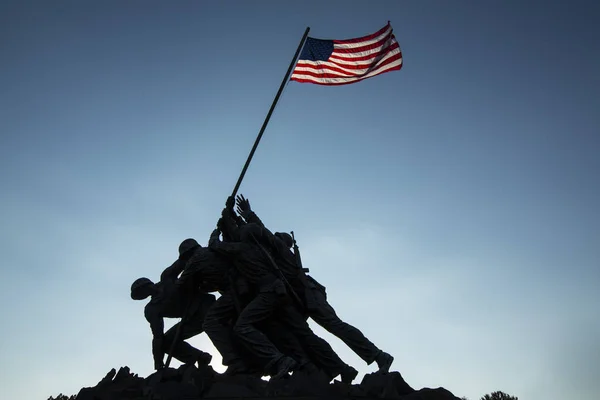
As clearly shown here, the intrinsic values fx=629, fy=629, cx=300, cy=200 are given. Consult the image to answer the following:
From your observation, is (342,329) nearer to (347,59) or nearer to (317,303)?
(317,303)

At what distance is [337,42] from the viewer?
14.0 metres

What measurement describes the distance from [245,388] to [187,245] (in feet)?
12.9

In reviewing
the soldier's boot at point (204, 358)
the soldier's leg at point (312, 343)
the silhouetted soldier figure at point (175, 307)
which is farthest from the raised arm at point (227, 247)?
the soldier's boot at point (204, 358)

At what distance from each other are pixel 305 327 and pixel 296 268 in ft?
3.53

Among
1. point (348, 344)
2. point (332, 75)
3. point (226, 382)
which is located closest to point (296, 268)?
point (348, 344)

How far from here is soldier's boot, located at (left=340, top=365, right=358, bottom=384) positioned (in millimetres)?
10750

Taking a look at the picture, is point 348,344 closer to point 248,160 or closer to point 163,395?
point 163,395

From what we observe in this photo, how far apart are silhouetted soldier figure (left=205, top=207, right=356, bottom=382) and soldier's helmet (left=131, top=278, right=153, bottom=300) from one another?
4.72 ft

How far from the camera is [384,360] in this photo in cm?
1007

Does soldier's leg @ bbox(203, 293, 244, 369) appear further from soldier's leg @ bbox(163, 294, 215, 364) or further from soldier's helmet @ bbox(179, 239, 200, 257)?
soldier's helmet @ bbox(179, 239, 200, 257)

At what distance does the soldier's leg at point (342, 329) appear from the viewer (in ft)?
33.7

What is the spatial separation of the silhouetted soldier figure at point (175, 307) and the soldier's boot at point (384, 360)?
314 cm

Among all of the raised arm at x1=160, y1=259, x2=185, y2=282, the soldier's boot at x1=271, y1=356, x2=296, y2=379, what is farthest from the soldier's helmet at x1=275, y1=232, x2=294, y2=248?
the soldier's boot at x1=271, y1=356, x2=296, y2=379

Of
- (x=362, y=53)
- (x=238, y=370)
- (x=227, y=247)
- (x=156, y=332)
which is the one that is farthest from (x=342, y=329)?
Result: (x=362, y=53)
